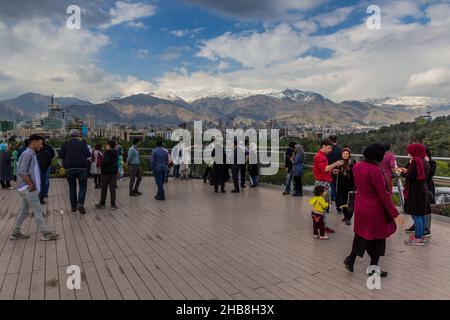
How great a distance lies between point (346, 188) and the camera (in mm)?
7383

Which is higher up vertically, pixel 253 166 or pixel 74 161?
pixel 74 161

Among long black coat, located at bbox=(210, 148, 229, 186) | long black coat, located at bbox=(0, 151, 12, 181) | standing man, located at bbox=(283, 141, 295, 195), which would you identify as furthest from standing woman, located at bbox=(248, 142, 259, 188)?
long black coat, located at bbox=(0, 151, 12, 181)

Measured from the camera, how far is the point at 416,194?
5594 mm

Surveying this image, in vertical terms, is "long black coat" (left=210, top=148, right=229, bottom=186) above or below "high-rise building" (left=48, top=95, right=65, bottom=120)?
below

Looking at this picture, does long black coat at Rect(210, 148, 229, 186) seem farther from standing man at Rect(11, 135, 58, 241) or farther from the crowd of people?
standing man at Rect(11, 135, 58, 241)

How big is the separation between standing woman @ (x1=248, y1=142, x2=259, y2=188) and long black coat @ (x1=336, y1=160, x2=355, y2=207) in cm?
490

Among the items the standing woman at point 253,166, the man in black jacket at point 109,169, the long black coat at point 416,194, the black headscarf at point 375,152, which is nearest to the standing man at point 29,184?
the man in black jacket at point 109,169

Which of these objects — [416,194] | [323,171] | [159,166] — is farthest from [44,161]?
[416,194]

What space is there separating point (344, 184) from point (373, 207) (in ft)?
11.0

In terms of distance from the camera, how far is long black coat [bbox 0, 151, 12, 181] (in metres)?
11.5

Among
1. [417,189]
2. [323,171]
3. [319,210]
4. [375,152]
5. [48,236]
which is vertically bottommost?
[48,236]

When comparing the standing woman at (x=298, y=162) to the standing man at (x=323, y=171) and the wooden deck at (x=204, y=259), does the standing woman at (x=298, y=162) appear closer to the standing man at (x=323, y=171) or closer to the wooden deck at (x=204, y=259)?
the wooden deck at (x=204, y=259)

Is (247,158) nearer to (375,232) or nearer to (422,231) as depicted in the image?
(422,231)

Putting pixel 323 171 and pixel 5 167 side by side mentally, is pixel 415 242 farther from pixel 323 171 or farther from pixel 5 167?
pixel 5 167
